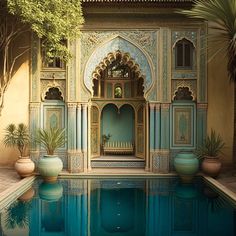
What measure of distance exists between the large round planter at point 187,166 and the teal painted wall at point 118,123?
13.5ft

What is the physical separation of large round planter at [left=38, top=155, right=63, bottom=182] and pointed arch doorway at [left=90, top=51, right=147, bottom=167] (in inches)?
119

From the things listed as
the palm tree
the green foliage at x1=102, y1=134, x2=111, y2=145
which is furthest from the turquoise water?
the green foliage at x1=102, y1=134, x2=111, y2=145

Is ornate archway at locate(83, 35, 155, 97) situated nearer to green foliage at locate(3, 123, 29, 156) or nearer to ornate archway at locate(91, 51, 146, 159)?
ornate archway at locate(91, 51, 146, 159)

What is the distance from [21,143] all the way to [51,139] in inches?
36.9

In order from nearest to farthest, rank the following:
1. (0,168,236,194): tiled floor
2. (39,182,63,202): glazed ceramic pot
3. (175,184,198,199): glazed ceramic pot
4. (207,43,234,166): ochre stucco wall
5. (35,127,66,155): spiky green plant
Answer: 1. (39,182,63,202): glazed ceramic pot
2. (175,184,198,199): glazed ceramic pot
3. (0,168,236,194): tiled floor
4. (35,127,66,155): spiky green plant
5. (207,43,234,166): ochre stucco wall

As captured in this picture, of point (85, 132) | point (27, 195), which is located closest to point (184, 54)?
point (85, 132)

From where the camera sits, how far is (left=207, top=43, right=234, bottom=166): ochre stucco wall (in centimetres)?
1139

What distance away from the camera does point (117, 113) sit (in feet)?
46.7

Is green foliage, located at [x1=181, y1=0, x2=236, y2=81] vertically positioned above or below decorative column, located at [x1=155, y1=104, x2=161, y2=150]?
above

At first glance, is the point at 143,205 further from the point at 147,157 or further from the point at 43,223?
the point at 147,157

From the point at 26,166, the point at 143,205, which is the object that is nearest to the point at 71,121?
the point at 26,166

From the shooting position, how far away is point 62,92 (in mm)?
11445

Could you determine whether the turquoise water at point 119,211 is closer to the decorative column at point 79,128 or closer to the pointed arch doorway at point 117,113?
the decorative column at point 79,128

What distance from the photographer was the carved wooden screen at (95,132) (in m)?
13.2
